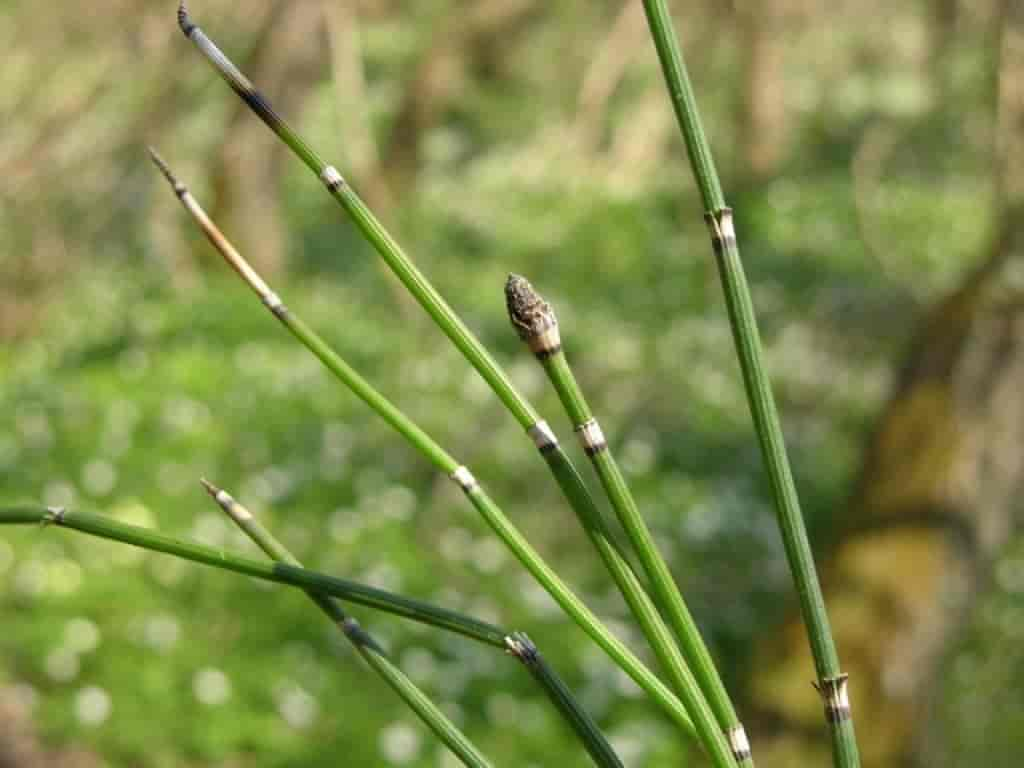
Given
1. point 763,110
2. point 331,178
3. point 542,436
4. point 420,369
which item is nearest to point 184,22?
point 331,178

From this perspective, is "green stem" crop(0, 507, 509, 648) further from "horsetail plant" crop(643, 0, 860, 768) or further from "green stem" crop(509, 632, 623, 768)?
"horsetail plant" crop(643, 0, 860, 768)

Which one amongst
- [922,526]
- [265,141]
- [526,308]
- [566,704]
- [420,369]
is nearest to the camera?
[526,308]

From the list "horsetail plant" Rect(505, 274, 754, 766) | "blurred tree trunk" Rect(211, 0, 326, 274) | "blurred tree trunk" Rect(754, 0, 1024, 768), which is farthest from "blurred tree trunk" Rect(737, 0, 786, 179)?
"horsetail plant" Rect(505, 274, 754, 766)

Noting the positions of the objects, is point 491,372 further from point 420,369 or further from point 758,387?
point 420,369

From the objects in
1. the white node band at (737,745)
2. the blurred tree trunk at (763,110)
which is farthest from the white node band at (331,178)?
the blurred tree trunk at (763,110)

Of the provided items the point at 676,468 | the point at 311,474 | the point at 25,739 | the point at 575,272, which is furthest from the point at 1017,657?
the point at 575,272

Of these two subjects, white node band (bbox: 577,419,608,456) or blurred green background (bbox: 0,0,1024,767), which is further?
blurred green background (bbox: 0,0,1024,767)

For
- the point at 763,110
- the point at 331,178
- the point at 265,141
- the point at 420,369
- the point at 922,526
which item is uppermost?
the point at 763,110
